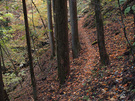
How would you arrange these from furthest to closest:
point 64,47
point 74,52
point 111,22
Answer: point 111,22
point 74,52
point 64,47

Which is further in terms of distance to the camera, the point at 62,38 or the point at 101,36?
the point at 62,38

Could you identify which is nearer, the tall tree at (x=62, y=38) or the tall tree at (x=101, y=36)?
the tall tree at (x=101, y=36)

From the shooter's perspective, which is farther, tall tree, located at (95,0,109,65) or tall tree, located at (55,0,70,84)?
tall tree, located at (55,0,70,84)

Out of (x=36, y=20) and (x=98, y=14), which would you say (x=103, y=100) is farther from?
(x=36, y=20)

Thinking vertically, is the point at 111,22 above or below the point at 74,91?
above

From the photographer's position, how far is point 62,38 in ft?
21.2

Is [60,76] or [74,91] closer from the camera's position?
[74,91]

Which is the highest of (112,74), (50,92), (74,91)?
(112,74)

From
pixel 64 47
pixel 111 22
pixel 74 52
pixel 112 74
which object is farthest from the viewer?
pixel 111 22

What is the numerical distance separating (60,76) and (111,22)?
7.26 metres

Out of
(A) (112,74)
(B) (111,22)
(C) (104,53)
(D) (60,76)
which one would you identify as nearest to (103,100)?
(A) (112,74)

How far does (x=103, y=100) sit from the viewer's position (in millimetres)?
3695

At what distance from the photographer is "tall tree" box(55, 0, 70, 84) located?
20.2ft

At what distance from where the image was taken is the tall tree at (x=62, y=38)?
20.2 ft
